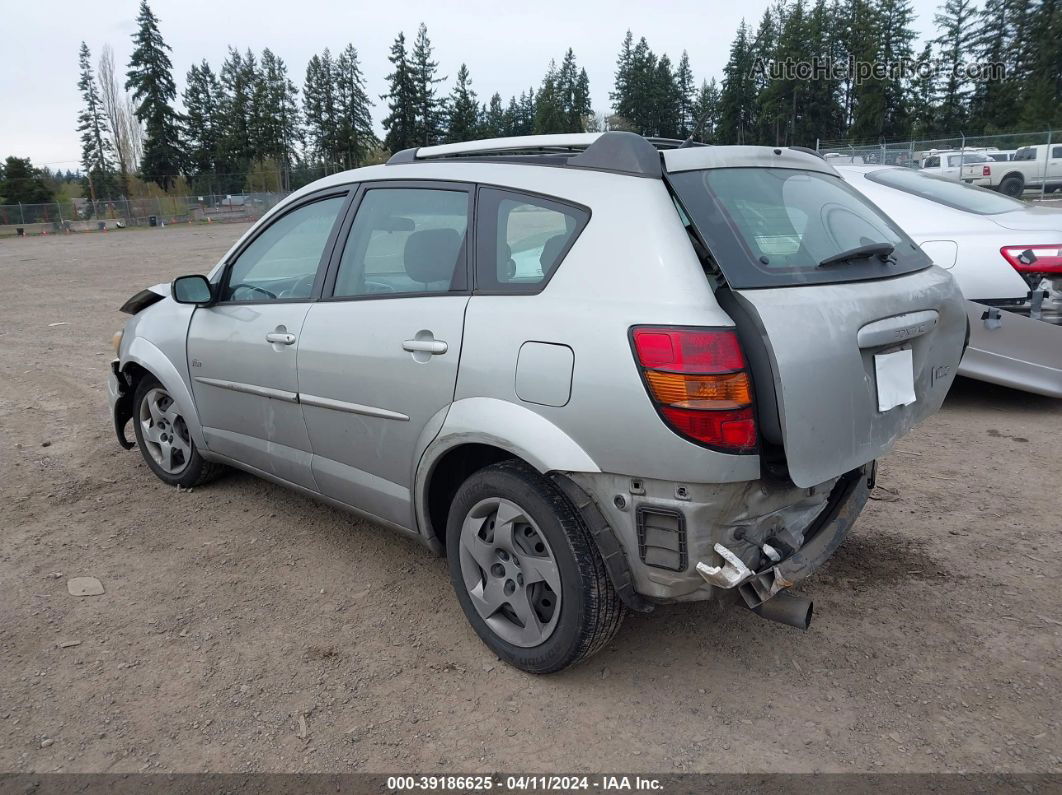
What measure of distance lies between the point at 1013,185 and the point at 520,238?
1203 inches

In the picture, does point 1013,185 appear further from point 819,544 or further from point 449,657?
point 449,657

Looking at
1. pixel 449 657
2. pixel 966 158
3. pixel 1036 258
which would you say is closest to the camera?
pixel 449 657

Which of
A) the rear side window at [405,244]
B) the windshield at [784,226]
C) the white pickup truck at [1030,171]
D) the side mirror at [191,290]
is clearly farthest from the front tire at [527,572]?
the white pickup truck at [1030,171]

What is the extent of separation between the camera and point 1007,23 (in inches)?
2699

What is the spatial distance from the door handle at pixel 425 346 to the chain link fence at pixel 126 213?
41.6 m

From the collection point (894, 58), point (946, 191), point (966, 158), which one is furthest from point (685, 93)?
point (946, 191)

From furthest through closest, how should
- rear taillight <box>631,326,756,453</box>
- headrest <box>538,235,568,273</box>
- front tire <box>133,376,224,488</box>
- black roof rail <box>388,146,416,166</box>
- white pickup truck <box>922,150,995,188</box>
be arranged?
1. white pickup truck <box>922,150,995,188</box>
2. front tire <box>133,376,224,488</box>
3. black roof rail <box>388,146,416,166</box>
4. headrest <box>538,235,568,273</box>
5. rear taillight <box>631,326,756,453</box>

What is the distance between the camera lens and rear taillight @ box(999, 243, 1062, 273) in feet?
17.5

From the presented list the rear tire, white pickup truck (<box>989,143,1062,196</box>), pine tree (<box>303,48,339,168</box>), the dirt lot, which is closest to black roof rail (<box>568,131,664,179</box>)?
the dirt lot

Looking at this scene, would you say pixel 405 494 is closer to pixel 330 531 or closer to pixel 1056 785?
pixel 330 531

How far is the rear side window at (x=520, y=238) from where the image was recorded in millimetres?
2682

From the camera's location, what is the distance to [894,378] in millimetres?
2713

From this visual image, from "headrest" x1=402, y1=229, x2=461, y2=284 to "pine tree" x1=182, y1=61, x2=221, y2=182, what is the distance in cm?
7891

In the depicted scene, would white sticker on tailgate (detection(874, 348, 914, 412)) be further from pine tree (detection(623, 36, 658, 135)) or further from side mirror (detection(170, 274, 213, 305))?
pine tree (detection(623, 36, 658, 135))
